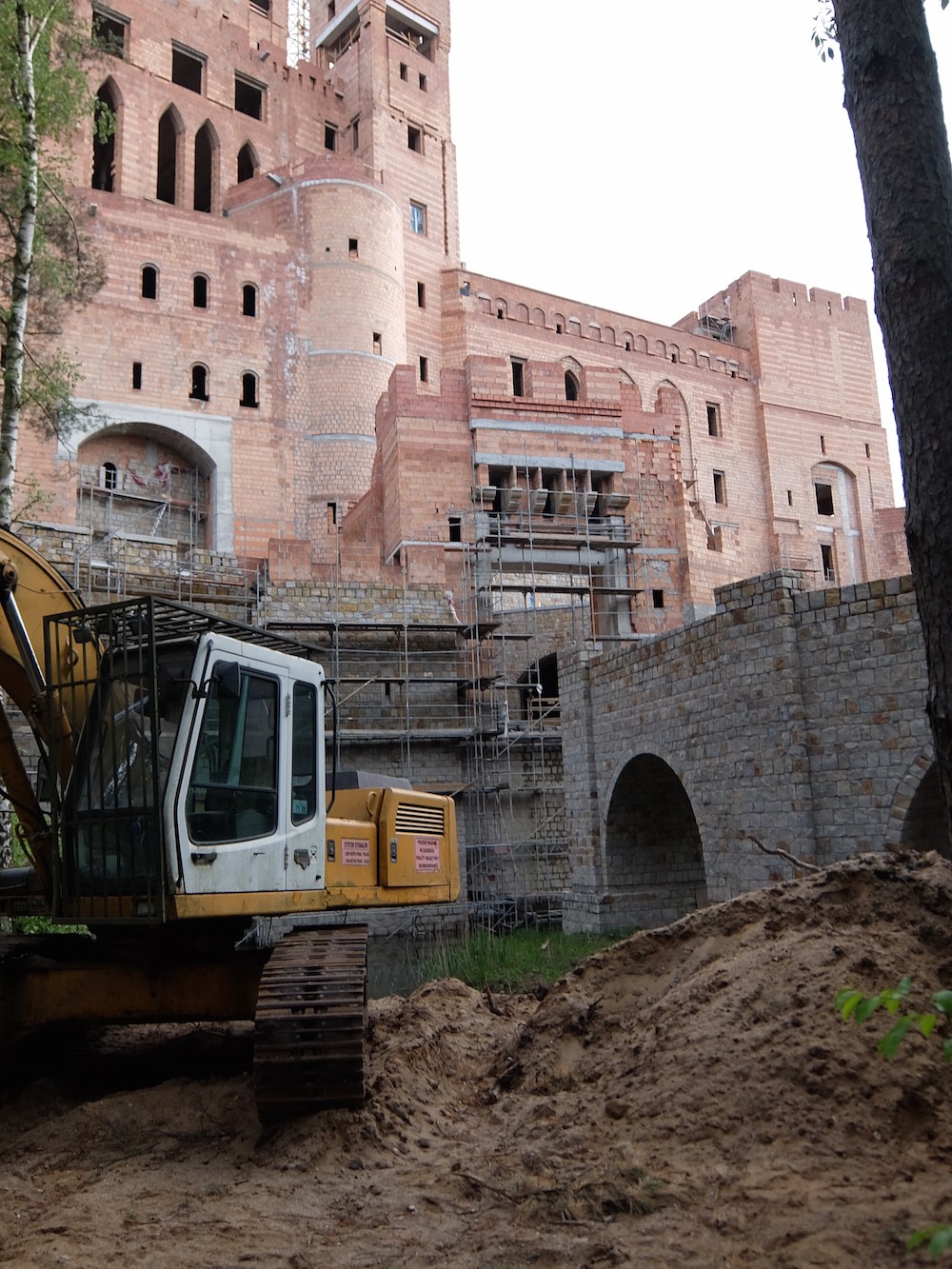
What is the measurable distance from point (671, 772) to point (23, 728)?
981 cm

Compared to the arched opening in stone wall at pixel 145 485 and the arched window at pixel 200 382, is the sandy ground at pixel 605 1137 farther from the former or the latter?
the arched window at pixel 200 382

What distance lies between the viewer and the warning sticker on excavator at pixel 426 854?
6754mm

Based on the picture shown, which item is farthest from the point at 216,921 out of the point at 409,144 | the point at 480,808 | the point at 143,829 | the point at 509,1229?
the point at 409,144

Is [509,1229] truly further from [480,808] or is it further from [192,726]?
[480,808]

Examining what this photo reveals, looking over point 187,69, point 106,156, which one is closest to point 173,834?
point 106,156

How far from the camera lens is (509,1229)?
142 inches

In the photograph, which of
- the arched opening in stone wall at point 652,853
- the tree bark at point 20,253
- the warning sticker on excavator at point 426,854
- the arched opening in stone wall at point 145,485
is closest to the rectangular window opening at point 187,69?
the arched opening in stone wall at point 145,485

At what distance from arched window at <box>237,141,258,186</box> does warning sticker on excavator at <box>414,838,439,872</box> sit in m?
34.0

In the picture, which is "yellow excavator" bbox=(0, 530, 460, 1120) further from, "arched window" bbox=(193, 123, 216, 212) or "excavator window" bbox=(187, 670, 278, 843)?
"arched window" bbox=(193, 123, 216, 212)

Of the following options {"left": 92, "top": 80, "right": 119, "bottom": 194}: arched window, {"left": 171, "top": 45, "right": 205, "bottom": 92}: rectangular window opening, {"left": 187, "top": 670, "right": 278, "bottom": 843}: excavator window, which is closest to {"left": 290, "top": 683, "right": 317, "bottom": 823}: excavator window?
{"left": 187, "top": 670, "right": 278, "bottom": 843}: excavator window

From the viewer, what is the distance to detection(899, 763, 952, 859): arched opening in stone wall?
32.4 ft

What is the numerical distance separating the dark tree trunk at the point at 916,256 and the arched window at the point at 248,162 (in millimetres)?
35706

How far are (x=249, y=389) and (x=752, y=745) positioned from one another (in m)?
23.0

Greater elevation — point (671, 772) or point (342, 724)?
point (342, 724)
